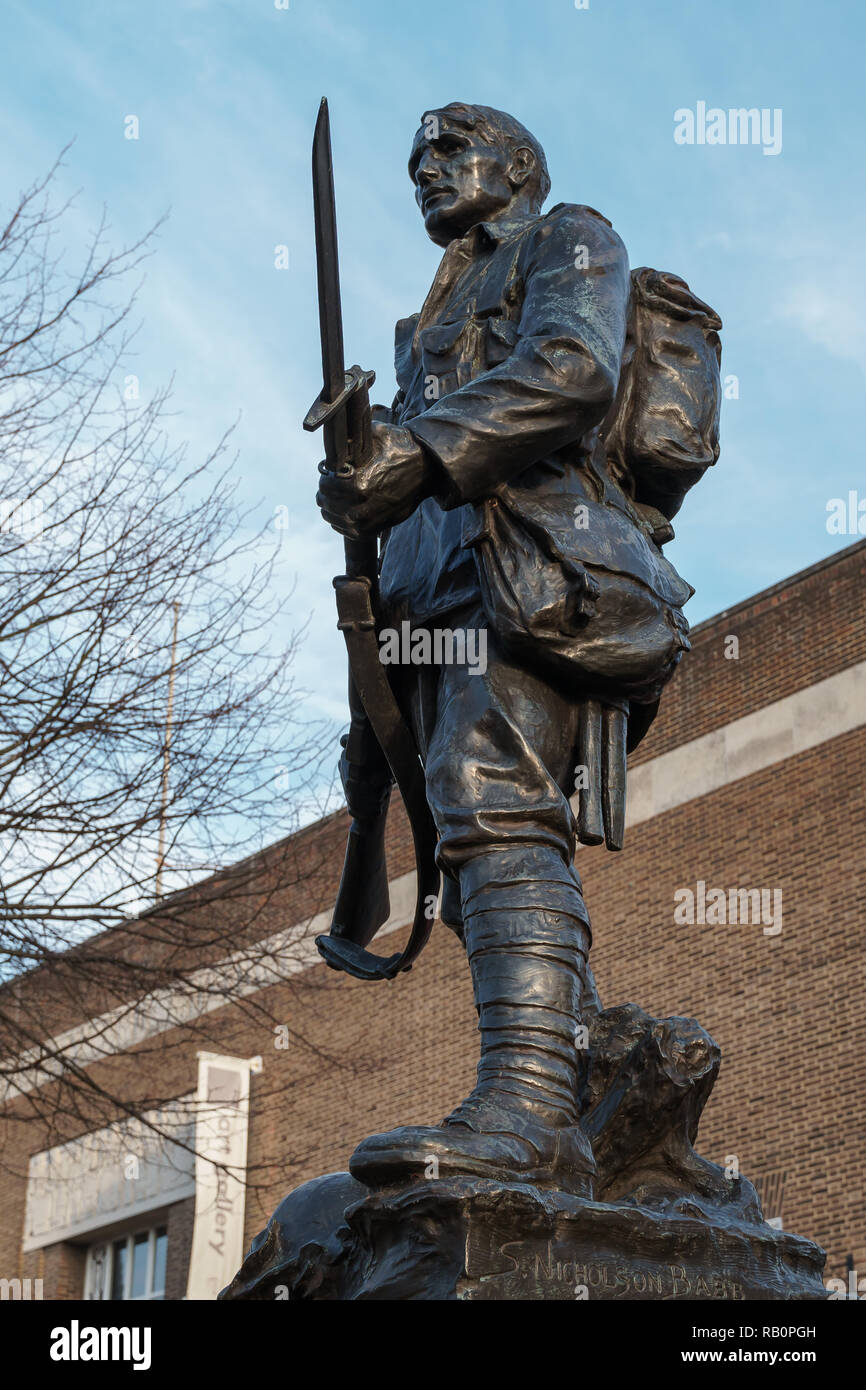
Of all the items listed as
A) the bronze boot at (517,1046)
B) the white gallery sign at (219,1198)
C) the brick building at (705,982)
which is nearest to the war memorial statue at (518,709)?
the bronze boot at (517,1046)

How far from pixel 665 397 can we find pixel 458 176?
0.76m

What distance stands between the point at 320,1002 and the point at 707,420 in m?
17.9

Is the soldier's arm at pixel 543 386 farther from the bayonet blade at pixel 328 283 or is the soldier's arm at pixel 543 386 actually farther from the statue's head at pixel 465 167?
the statue's head at pixel 465 167

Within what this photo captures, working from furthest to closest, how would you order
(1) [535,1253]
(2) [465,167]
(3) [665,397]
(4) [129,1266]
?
(4) [129,1266], (2) [465,167], (3) [665,397], (1) [535,1253]

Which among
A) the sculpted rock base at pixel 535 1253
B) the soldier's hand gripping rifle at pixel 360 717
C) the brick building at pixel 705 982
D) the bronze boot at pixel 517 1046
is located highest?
the brick building at pixel 705 982

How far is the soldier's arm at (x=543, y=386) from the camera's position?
3605 mm

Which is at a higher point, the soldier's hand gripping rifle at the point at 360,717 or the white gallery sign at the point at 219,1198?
the white gallery sign at the point at 219,1198

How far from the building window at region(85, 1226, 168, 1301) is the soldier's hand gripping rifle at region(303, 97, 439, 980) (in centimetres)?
1872

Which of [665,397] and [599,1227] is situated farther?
[665,397]

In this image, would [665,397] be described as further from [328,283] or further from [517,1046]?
[517,1046]

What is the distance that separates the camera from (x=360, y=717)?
4.22 metres

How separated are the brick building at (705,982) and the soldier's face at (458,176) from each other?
8117 mm

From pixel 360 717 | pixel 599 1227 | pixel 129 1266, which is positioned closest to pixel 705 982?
pixel 129 1266

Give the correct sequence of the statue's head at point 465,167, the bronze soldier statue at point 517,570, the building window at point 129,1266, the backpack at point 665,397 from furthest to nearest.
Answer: the building window at point 129,1266
the statue's head at point 465,167
the backpack at point 665,397
the bronze soldier statue at point 517,570
